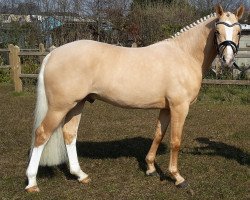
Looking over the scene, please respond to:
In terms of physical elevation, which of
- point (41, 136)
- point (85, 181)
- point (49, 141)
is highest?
point (41, 136)

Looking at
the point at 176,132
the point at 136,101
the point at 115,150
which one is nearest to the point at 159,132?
the point at 176,132

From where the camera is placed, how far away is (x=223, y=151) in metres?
5.84

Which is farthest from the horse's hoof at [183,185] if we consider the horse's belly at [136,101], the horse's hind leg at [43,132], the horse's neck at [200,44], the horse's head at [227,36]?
the horse's hind leg at [43,132]

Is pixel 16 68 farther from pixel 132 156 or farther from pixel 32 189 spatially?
pixel 32 189

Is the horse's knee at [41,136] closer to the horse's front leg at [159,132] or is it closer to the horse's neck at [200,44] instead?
the horse's front leg at [159,132]


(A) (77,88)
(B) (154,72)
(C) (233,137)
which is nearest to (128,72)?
(B) (154,72)

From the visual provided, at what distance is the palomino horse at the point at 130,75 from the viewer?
13.3 ft

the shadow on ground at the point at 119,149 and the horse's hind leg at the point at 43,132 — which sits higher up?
the horse's hind leg at the point at 43,132

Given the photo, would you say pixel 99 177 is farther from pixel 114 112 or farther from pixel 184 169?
pixel 114 112

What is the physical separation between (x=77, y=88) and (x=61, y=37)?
12.6 meters

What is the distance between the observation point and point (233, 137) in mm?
6707

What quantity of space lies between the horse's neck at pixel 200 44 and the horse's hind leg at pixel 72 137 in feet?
4.74

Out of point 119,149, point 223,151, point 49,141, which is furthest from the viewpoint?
point 119,149

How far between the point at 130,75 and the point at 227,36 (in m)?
1.13
